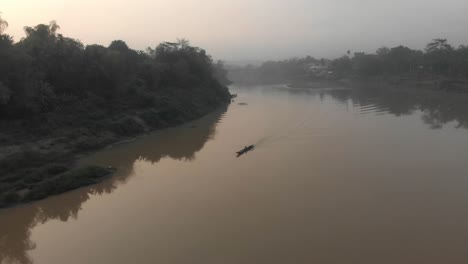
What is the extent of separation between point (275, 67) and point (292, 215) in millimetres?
79256

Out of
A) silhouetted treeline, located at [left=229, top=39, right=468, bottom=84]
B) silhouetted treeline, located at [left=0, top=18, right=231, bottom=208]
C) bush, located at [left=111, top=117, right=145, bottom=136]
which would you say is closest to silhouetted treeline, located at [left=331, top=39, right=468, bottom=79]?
silhouetted treeline, located at [left=229, top=39, right=468, bottom=84]

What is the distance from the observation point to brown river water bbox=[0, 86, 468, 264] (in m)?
8.95

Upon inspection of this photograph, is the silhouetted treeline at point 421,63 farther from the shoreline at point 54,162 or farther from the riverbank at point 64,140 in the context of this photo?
the shoreline at point 54,162

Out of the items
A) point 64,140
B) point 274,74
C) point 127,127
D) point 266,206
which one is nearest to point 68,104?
point 127,127

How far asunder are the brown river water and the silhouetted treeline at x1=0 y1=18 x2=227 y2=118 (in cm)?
436


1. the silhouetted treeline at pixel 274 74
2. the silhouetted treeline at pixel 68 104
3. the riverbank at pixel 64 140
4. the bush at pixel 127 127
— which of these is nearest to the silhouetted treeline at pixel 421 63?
the silhouetted treeline at pixel 274 74

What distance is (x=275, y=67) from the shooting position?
87938mm

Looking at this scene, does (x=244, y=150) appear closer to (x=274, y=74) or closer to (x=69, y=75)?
(x=69, y=75)

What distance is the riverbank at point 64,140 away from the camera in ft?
44.2

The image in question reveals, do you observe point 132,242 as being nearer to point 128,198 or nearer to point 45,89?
point 128,198

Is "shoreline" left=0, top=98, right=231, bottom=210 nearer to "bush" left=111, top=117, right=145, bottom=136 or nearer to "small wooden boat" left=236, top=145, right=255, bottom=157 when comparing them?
"bush" left=111, top=117, right=145, bottom=136

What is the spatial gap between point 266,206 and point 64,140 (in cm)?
1081

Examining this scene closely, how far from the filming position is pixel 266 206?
11.4 metres

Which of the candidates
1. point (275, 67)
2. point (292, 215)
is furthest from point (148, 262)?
point (275, 67)
